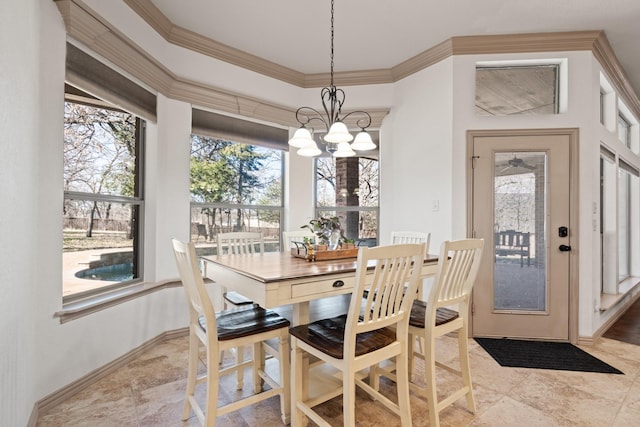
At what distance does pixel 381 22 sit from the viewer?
9.64 feet

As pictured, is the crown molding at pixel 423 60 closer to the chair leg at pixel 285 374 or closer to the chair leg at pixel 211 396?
the chair leg at pixel 285 374

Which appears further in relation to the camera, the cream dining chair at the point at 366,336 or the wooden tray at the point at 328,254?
the wooden tray at the point at 328,254

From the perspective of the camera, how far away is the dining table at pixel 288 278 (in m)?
1.63

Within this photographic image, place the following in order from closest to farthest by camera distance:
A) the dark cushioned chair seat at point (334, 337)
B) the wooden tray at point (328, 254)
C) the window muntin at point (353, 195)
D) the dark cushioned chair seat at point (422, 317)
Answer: the dark cushioned chair seat at point (334, 337) → the dark cushioned chair seat at point (422, 317) → the wooden tray at point (328, 254) → the window muntin at point (353, 195)

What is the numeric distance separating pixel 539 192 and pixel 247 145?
308 centimetres

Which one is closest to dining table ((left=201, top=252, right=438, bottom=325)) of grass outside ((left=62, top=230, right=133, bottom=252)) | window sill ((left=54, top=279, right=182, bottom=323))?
window sill ((left=54, top=279, right=182, bottom=323))

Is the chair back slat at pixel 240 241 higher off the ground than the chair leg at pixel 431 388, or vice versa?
the chair back slat at pixel 240 241

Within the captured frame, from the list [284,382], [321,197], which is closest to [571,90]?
[321,197]

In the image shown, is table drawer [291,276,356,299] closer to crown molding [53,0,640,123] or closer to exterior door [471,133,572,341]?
exterior door [471,133,572,341]

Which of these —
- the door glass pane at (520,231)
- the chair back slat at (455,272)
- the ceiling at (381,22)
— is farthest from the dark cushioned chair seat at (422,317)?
the ceiling at (381,22)

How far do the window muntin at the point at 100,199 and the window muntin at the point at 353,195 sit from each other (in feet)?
6.85

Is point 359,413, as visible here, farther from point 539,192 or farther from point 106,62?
point 106,62

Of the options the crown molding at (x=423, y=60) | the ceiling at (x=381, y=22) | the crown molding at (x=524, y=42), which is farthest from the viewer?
the crown molding at (x=423, y=60)

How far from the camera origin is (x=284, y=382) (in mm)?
1870
